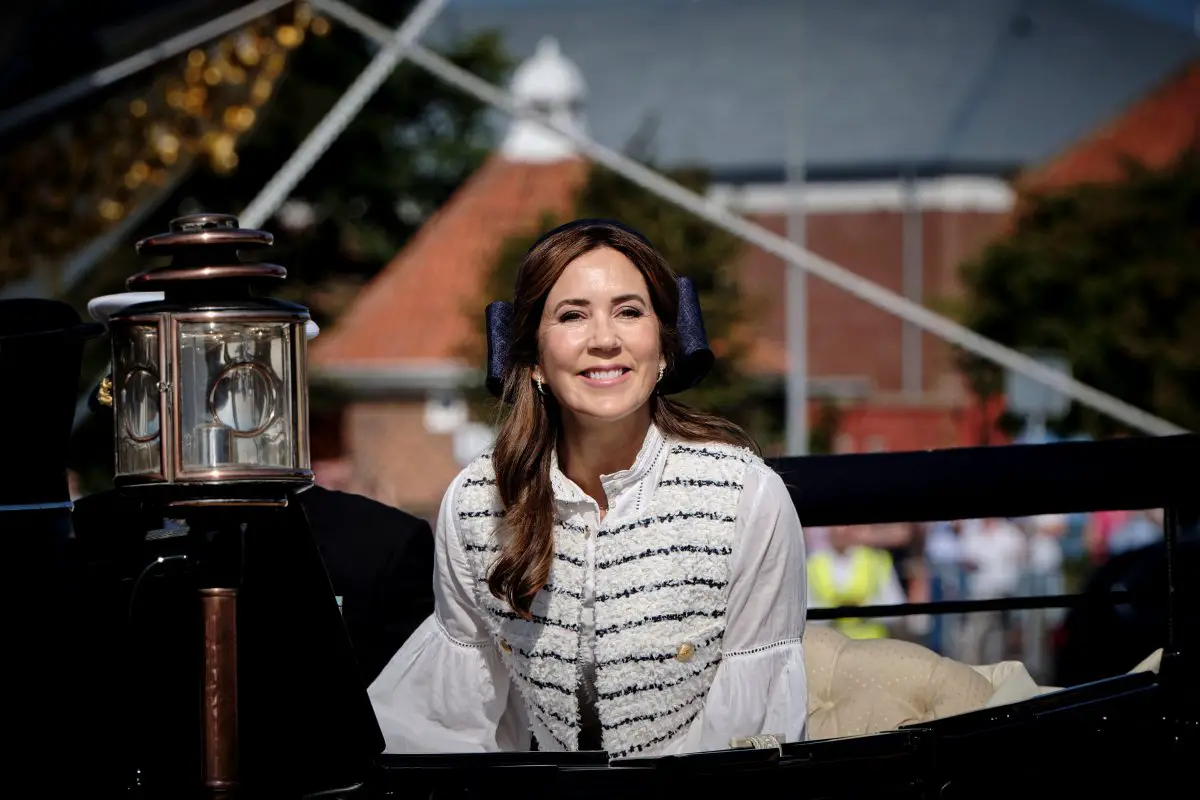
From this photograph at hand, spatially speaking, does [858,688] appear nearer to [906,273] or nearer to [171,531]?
[171,531]

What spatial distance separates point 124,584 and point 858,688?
1487mm

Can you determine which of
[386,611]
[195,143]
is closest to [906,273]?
[195,143]

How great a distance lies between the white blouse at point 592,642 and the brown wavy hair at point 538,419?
5cm

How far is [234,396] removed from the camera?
85.9 inches

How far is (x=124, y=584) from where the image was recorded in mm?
2477

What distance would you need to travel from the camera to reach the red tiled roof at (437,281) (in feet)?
108

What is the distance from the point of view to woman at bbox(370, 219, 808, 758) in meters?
2.85

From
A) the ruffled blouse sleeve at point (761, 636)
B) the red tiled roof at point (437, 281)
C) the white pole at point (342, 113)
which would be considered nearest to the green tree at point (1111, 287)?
the red tiled roof at point (437, 281)

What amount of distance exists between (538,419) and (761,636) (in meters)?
0.51

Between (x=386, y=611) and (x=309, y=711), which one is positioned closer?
(x=309, y=711)

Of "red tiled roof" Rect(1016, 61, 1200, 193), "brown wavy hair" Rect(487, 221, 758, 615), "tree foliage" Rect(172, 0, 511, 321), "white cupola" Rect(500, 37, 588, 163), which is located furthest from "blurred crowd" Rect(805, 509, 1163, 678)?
"red tiled roof" Rect(1016, 61, 1200, 193)

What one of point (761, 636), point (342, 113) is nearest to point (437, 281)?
point (342, 113)

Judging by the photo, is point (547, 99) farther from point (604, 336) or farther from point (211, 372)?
point (211, 372)

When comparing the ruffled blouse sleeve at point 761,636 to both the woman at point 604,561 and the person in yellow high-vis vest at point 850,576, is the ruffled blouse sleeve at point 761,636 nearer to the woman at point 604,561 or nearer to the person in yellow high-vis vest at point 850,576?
the woman at point 604,561
